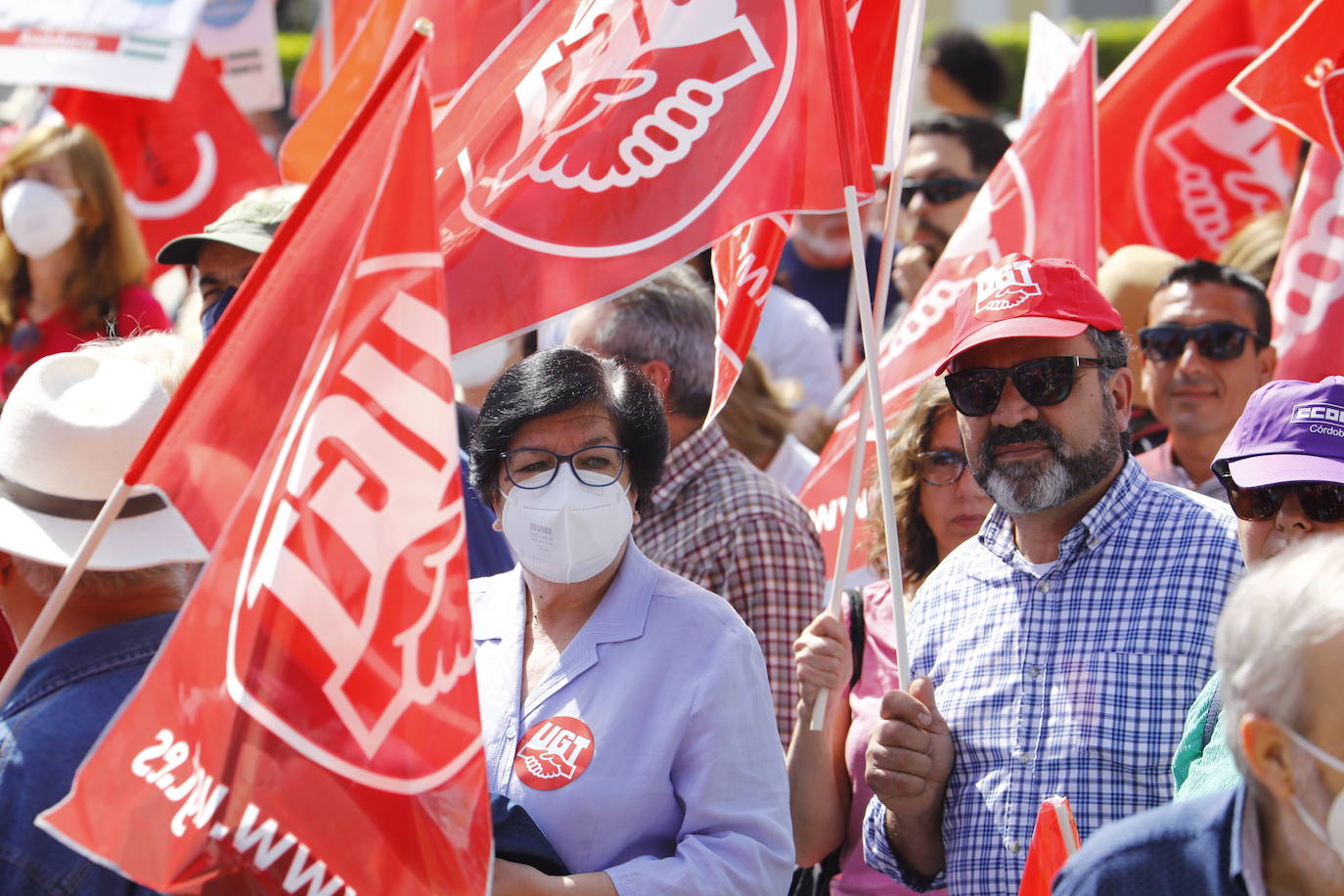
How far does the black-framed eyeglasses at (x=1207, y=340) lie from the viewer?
4.46 meters

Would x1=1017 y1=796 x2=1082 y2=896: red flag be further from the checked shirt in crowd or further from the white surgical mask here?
the checked shirt in crowd

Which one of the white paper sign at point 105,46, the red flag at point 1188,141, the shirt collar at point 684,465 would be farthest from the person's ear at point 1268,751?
the white paper sign at point 105,46

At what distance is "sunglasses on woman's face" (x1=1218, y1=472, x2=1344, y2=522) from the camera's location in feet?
9.12

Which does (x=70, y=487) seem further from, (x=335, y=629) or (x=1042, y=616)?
(x=1042, y=616)

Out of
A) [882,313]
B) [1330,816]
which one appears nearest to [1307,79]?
[882,313]

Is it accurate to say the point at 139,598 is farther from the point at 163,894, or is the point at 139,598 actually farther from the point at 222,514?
the point at 163,894

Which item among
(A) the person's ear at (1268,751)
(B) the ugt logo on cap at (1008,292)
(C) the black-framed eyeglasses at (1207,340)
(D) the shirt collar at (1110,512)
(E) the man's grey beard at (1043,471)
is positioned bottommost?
(C) the black-framed eyeglasses at (1207,340)

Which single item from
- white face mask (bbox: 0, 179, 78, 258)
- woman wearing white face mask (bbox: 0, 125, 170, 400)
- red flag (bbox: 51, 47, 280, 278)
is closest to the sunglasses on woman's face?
woman wearing white face mask (bbox: 0, 125, 170, 400)

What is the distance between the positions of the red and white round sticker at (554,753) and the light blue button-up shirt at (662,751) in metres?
0.01

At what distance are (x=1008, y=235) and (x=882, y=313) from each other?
1228 mm

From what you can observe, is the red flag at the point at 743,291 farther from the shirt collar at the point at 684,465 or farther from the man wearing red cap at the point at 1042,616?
the shirt collar at the point at 684,465

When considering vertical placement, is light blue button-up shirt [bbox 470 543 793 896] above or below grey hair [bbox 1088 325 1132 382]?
below

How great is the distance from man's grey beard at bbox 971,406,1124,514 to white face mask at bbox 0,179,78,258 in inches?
143

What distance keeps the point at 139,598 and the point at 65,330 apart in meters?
3.28
